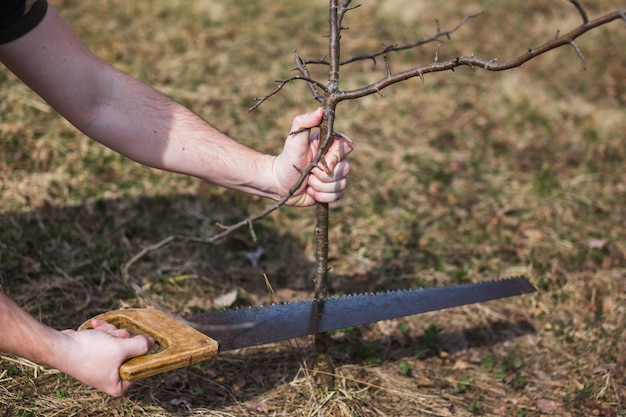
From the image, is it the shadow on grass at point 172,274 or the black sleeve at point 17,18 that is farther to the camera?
the shadow on grass at point 172,274

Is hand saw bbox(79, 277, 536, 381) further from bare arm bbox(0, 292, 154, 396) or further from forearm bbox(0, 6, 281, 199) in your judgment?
forearm bbox(0, 6, 281, 199)

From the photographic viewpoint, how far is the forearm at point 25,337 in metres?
2.59

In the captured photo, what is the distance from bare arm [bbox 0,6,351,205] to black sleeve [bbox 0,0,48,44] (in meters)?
0.04

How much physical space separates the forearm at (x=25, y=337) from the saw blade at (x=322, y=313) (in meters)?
0.59

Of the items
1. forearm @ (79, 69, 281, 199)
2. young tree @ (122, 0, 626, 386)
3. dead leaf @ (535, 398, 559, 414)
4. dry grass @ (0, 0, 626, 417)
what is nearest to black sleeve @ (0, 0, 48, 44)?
forearm @ (79, 69, 281, 199)

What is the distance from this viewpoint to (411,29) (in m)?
8.90

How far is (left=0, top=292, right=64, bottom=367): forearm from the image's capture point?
8.50ft

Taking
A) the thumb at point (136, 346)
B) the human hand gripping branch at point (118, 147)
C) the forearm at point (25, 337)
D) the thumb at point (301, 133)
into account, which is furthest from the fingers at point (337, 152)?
the forearm at point (25, 337)

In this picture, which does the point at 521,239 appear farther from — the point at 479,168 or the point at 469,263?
the point at 479,168

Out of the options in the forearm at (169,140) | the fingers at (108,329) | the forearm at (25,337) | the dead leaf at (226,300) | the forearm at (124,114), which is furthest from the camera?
the dead leaf at (226,300)

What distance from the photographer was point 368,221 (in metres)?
5.53

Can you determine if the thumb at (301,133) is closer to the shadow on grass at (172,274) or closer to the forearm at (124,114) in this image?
the forearm at (124,114)

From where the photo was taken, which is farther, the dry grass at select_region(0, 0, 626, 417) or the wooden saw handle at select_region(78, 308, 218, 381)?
the dry grass at select_region(0, 0, 626, 417)

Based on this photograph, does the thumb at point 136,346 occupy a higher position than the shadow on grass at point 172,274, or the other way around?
the shadow on grass at point 172,274
